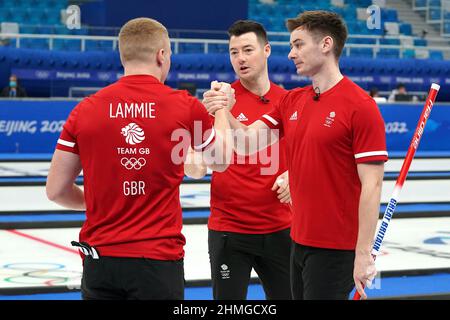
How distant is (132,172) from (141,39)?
55cm

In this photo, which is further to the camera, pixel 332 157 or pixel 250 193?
pixel 250 193

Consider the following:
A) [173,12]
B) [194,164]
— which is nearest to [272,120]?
[194,164]

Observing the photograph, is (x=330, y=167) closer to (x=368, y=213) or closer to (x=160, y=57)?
(x=368, y=213)

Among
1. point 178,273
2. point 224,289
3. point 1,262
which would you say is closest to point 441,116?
point 1,262

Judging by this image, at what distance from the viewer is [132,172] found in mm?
3486

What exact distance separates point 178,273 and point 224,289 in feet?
4.66

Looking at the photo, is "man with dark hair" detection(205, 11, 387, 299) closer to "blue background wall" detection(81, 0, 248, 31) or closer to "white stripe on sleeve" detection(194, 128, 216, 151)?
"white stripe on sleeve" detection(194, 128, 216, 151)

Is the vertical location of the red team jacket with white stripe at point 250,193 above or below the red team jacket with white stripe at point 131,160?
below

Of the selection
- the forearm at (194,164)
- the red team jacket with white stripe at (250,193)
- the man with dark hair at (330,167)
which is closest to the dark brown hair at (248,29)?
the red team jacket with white stripe at (250,193)

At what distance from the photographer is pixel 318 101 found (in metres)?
4.05

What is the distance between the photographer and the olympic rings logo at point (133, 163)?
3.49 meters

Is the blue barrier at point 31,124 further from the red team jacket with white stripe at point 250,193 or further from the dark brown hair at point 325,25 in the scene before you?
the dark brown hair at point 325,25

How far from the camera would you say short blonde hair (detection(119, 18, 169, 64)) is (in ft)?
11.6

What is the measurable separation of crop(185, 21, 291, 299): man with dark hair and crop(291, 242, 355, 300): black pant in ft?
3.20
